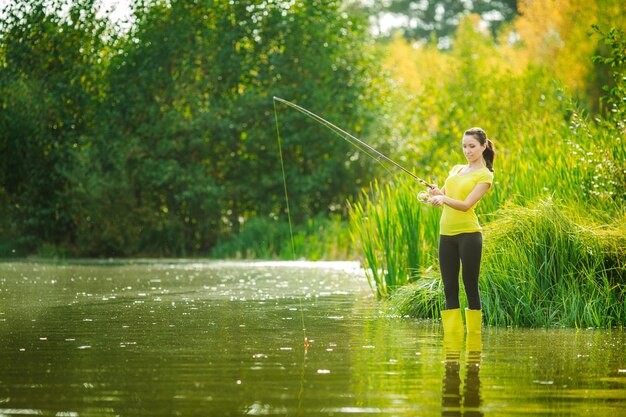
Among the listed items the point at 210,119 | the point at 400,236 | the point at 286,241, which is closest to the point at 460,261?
the point at 400,236

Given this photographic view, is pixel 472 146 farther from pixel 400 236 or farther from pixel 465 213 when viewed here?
pixel 400 236

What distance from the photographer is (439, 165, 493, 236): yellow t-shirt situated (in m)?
9.07

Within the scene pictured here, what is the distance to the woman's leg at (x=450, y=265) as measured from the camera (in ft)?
30.0

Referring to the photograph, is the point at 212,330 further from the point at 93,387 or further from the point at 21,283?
the point at 21,283

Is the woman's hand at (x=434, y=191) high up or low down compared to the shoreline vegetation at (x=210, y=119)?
down

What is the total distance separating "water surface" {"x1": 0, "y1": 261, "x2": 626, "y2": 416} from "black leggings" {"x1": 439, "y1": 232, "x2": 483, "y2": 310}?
37 centimetres

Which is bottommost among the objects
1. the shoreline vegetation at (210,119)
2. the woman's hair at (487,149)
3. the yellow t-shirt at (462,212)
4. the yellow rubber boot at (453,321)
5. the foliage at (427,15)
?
the yellow rubber boot at (453,321)

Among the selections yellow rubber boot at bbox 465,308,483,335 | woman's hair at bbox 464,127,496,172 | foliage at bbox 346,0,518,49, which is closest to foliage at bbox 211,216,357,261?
yellow rubber boot at bbox 465,308,483,335

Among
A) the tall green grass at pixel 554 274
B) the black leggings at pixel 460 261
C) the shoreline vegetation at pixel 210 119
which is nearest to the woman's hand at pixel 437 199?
the black leggings at pixel 460 261

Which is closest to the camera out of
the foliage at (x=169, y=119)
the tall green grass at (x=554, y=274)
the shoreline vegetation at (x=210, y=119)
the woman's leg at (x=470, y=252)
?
the woman's leg at (x=470, y=252)

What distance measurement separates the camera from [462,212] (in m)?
9.09

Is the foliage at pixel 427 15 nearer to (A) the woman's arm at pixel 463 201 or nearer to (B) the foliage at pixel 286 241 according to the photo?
(B) the foliage at pixel 286 241

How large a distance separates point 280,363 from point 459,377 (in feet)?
4.27

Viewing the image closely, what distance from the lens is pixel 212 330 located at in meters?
10.0
